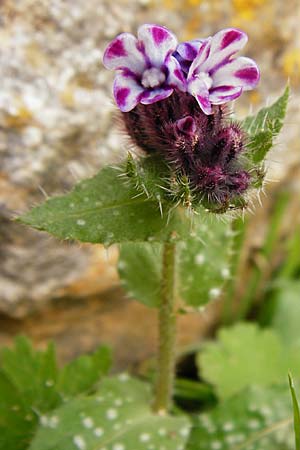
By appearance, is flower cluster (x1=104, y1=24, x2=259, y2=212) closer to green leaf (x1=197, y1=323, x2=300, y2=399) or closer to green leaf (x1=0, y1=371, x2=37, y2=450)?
green leaf (x1=0, y1=371, x2=37, y2=450)

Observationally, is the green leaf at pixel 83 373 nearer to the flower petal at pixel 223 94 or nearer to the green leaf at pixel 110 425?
the green leaf at pixel 110 425

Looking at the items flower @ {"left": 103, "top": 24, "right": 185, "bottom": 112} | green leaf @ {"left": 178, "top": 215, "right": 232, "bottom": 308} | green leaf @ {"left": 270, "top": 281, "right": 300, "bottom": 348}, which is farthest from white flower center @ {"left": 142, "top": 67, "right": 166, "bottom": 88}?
green leaf @ {"left": 270, "top": 281, "right": 300, "bottom": 348}

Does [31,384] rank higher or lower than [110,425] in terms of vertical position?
higher

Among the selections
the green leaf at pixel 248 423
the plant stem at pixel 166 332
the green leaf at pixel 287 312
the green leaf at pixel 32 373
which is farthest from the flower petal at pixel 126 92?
the green leaf at pixel 287 312

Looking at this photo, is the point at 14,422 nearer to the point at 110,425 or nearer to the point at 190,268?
the point at 110,425

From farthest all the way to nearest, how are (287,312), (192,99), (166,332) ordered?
(287,312) → (166,332) → (192,99)

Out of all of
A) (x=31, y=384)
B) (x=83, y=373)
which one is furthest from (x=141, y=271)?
(x=31, y=384)

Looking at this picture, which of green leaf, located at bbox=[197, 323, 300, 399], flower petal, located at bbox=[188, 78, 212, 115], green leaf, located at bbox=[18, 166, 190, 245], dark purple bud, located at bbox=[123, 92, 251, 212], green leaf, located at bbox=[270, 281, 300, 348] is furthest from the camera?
green leaf, located at bbox=[270, 281, 300, 348]

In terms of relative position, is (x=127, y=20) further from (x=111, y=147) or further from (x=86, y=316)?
(x=86, y=316)
